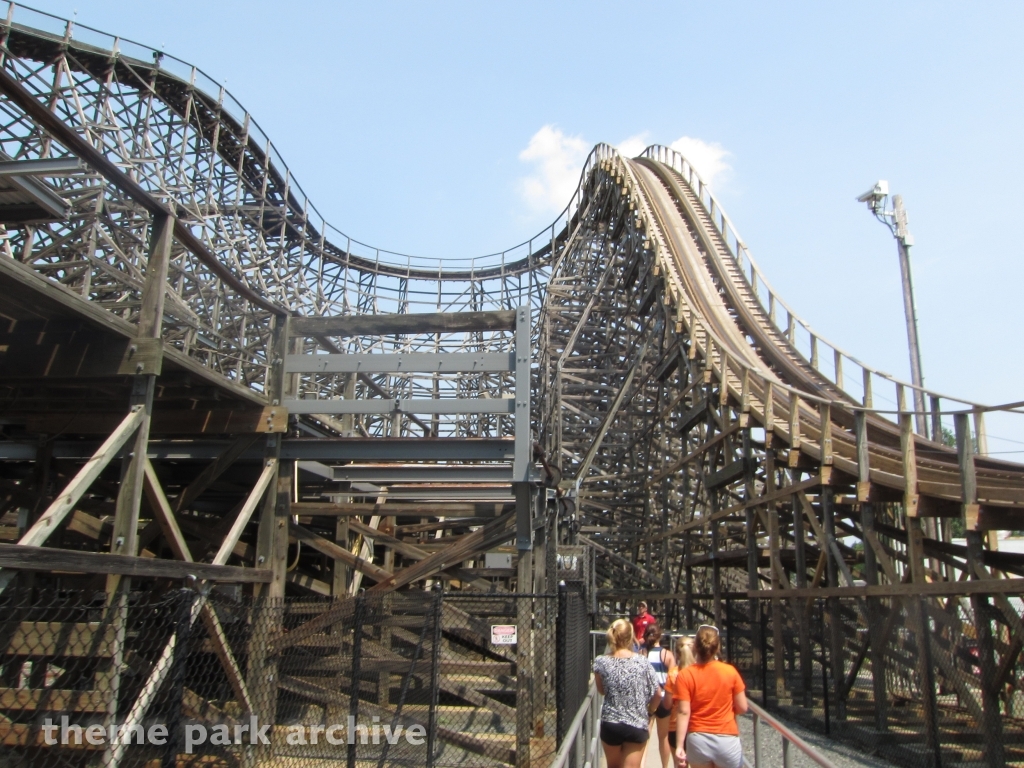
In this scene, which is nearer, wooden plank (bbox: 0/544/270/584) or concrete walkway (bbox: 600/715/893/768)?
wooden plank (bbox: 0/544/270/584)

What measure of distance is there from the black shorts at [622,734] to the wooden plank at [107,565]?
3.03 m

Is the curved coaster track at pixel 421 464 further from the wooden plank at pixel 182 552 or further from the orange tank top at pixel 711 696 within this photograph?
the orange tank top at pixel 711 696

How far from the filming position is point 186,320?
11336 millimetres

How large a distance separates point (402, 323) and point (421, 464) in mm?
2345

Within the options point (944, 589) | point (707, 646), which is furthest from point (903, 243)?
point (707, 646)

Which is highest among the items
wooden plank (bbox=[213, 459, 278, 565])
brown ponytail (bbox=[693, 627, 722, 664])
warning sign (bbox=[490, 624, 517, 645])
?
wooden plank (bbox=[213, 459, 278, 565])

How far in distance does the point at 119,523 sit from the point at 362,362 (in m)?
2.85

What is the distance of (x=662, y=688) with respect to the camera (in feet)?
21.2

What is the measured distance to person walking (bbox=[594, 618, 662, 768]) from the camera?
4.74 meters

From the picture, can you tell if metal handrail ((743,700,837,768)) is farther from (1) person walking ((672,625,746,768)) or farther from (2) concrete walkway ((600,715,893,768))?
(2) concrete walkway ((600,715,893,768))

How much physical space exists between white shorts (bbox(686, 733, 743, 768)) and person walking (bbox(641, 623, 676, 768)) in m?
0.44

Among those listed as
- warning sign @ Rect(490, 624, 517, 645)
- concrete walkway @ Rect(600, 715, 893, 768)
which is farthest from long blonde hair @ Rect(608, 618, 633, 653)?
concrete walkway @ Rect(600, 715, 893, 768)

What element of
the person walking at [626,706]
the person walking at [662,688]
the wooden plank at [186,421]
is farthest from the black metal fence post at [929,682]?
the wooden plank at [186,421]

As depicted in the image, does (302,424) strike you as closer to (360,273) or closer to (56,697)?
(56,697)
